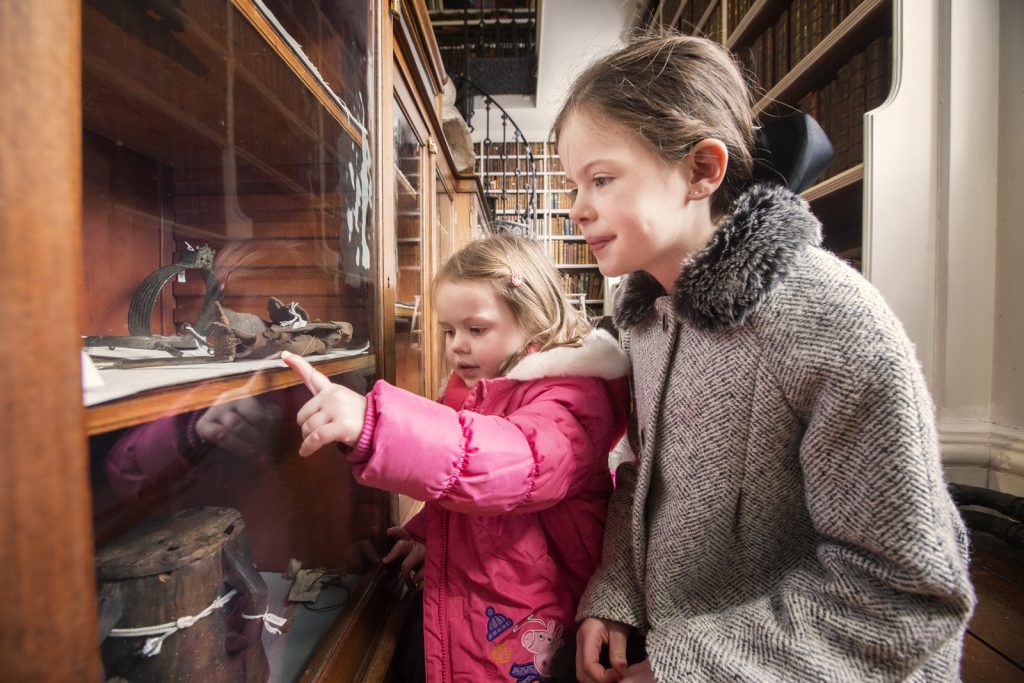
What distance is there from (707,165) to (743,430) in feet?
1.17

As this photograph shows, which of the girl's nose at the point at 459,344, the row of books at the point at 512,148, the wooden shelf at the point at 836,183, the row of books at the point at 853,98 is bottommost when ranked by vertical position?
the girl's nose at the point at 459,344

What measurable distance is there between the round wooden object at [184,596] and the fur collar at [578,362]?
0.46 meters

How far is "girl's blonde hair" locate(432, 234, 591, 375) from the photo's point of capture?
35.7 inches

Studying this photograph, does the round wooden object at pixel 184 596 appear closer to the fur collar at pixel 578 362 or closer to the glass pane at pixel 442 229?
the fur collar at pixel 578 362

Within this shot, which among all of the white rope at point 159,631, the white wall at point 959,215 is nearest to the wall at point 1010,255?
the white wall at point 959,215

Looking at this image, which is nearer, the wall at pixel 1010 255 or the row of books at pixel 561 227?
the wall at pixel 1010 255

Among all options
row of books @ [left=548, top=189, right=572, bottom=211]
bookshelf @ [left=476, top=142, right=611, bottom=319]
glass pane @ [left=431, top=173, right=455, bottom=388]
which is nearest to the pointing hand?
glass pane @ [left=431, top=173, right=455, bottom=388]

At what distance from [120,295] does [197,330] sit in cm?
17

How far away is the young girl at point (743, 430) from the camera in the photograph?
480 mm

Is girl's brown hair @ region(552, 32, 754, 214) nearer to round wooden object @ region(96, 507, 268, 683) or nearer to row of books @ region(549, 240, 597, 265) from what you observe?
round wooden object @ region(96, 507, 268, 683)

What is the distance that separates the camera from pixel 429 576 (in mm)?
764

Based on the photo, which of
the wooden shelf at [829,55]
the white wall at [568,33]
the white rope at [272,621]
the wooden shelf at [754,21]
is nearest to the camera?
the white rope at [272,621]

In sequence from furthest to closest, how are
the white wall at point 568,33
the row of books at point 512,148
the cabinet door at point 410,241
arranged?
1. the row of books at point 512,148
2. the white wall at point 568,33
3. the cabinet door at point 410,241

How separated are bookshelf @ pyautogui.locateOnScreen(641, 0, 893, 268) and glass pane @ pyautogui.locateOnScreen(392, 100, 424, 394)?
A: 0.85 metres
